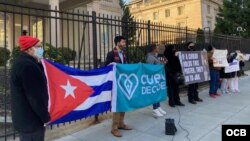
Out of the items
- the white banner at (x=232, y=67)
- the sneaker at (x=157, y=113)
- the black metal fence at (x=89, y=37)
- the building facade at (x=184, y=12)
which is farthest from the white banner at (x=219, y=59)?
the building facade at (x=184, y=12)

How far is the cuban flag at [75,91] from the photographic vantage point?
5211 millimetres

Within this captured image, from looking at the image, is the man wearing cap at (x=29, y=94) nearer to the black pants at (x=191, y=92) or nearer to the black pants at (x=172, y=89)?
the black pants at (x=172, y=89)

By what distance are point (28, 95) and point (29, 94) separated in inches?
0.8

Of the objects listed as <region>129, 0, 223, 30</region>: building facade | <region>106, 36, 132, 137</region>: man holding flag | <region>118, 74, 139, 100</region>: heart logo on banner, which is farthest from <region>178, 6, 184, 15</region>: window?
<region>106, 36, 132, 137</region>: man holding flag

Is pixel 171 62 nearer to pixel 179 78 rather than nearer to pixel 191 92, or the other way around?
pixel 179 78

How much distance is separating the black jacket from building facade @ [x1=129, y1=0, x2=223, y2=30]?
53.2m

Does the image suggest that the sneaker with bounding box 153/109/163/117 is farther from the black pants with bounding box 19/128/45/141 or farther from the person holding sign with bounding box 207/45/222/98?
the black pants with bounding box 19/128/45/141

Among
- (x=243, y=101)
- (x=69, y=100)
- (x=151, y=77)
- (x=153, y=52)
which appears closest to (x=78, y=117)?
(x=69, y=100)

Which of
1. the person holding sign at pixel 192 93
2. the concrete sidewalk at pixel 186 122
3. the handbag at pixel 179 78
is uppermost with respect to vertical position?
the handbag at pixel 179 78

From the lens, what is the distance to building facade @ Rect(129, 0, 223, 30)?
5700cm

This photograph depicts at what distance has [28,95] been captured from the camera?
3.49 metres

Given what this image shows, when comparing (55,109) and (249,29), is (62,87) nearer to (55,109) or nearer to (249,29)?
(55,109)

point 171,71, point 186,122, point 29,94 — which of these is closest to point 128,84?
point 186,122

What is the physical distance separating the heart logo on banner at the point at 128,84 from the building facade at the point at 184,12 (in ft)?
163
